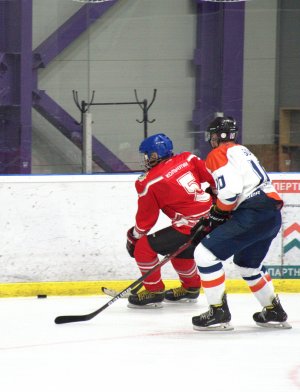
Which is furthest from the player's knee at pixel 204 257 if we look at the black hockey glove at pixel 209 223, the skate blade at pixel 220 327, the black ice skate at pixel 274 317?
the black ice skate at pixel 274 317

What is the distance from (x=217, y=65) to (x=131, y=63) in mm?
572

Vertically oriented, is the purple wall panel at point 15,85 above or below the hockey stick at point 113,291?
above

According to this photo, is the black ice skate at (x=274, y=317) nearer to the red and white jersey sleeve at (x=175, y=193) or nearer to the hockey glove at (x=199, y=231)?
the hockey glove at (x=199, y=231)

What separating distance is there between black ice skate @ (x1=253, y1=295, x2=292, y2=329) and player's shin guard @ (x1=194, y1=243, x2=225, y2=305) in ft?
1.09

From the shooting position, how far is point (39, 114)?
6.83m

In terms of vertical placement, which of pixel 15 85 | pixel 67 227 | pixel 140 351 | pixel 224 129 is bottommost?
pixel 140 351

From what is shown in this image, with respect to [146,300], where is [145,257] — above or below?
above

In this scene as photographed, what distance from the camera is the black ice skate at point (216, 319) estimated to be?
5363mm

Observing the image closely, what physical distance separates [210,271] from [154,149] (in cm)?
93

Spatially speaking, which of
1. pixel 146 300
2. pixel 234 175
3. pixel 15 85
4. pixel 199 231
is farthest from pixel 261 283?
pixel 15 85

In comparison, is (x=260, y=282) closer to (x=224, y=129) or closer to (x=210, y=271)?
(x=210, y=271)

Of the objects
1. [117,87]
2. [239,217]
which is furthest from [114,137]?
[239,217]

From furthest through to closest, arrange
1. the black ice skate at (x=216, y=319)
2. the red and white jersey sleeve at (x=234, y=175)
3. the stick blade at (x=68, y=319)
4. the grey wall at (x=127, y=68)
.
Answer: the grey wall at (x=127, y=68)
the stick blade at (x=68, y=319)
the black ice skate at (x=216, y=319)
the red and white jersey sleeve at (x=234, y=175)

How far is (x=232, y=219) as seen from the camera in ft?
17.1
